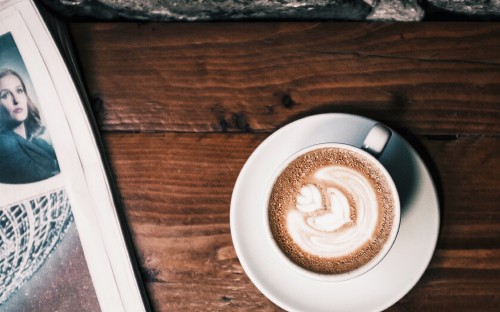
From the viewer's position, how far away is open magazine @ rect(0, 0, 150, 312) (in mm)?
717

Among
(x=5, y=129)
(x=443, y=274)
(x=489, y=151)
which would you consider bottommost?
(x=443, y=274)

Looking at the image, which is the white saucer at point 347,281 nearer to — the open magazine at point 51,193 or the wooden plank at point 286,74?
the wooden plank at point 286,74

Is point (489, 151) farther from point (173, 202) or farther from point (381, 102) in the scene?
point (173, 202)

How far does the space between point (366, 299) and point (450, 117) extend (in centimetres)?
27

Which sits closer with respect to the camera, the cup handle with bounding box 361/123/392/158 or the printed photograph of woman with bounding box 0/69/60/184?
the cup handle with bounding box 361/123/392/158

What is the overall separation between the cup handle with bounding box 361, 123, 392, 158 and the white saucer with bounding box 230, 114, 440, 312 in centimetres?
5

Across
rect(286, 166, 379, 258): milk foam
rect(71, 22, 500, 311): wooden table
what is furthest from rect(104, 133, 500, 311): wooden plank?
rect(286, 166, 379, 258): milk foam

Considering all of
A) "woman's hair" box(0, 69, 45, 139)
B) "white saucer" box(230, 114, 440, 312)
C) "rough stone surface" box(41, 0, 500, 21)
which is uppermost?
"rough stone surface" box(41, 0, 500, 21)

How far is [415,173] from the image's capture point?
680mm

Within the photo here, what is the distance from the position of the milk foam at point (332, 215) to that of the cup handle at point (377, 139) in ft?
0.14

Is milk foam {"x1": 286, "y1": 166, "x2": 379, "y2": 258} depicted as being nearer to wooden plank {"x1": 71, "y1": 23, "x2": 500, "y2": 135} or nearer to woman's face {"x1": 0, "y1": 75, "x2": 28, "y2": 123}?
wooden plank {"x1": 71, "y1": 23, "x2": 500, "y2": 135}

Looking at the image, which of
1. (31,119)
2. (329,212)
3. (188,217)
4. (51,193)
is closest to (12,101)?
(31,119)

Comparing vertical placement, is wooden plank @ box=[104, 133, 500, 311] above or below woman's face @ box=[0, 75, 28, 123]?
below

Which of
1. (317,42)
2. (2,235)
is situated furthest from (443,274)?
(2,235)
